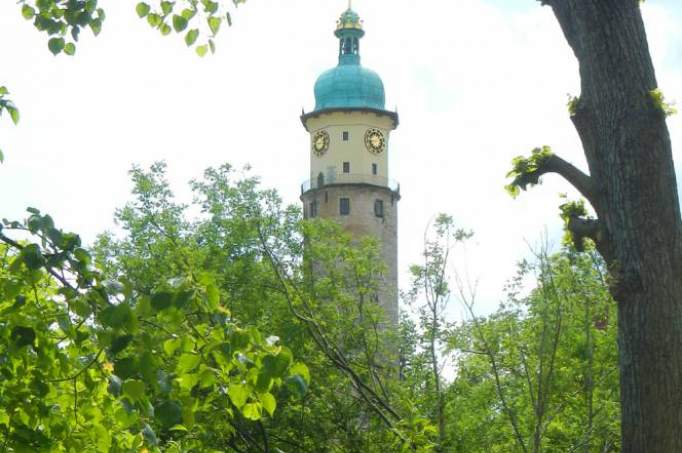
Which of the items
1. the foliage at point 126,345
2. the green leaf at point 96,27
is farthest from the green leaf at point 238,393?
the green leaf at point 96,27

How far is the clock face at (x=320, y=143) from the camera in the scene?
67.2m

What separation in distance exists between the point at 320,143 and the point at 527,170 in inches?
2382

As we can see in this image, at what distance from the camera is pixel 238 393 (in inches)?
179

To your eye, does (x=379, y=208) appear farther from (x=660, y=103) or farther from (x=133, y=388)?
(x=133, y=388)

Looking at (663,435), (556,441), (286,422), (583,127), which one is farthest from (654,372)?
(556,441)

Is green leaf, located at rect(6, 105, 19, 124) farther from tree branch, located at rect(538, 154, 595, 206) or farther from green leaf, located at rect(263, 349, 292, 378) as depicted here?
tree branch, located at rect(538, 154, 595, 206)

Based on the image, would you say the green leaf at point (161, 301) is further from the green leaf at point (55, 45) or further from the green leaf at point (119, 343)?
the green leaf at point (55, 45)

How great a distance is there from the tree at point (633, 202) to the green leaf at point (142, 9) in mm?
2333

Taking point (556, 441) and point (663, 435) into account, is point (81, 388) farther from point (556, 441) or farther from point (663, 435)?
point (556, 441)

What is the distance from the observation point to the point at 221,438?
12.0m

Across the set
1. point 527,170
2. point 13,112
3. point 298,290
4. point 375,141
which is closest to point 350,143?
point 375,141

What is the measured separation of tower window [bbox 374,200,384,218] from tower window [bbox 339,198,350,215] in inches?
57.0

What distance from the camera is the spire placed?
67438mm

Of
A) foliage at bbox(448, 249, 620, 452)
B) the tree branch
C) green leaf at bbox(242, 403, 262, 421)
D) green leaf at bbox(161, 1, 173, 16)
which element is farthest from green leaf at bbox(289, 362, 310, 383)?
foliage at bbox(448, 249, 620, 452)
